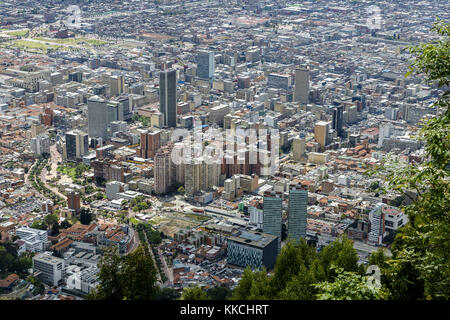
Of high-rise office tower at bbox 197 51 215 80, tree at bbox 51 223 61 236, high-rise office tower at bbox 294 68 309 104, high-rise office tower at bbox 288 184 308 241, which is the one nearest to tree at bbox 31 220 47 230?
tree at bbox 51 223 61 236

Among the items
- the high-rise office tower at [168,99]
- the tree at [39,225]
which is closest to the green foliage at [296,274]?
the tree at [39,225]

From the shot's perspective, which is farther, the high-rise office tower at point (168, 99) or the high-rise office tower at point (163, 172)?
the high-rise office tower at point (168, 99)

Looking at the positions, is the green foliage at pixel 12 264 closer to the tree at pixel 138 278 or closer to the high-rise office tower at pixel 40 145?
the tree at pixel 138 278

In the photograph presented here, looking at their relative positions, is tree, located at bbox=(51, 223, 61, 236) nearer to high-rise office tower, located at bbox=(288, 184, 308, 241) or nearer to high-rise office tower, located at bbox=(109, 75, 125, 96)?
high-rise office tower, located at bbox=(288, 184, 308, 241)

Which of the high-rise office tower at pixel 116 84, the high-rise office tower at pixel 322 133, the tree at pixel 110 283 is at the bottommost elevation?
the high-rise office tower at pixel 322 133

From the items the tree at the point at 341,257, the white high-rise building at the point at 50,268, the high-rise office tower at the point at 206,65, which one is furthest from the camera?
the high-rise office tower at the point at 206,65

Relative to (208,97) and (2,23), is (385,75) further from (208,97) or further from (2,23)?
(2,23)

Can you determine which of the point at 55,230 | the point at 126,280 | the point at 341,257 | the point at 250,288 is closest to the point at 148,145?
the point at 55,230
